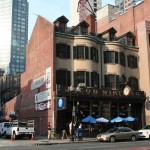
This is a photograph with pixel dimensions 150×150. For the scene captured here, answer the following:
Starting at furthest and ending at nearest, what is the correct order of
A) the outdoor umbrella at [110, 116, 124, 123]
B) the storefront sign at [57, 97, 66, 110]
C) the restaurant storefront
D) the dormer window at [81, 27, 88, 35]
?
the dormer window at [81, 27, 88, 35] → the outdoor umbrella at [110, 116, 124, 123] → the restaurant storefront → the storefront sign at [57, 97, 66, 110]

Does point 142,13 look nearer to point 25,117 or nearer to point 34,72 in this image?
point 34,72

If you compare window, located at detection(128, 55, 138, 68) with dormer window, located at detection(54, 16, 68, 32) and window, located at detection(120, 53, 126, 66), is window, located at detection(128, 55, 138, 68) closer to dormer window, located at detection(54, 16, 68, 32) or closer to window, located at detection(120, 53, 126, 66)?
window, located at detection(120, 53, 126, 66)

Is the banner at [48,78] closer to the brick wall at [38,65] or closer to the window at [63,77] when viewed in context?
the brick wall at [38,65]

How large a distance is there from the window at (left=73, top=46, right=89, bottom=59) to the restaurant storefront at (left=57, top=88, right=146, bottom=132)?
15.4ft

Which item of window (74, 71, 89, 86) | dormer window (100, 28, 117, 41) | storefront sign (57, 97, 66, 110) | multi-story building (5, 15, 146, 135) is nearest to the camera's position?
storefront sign (57, 97, 66, 110)

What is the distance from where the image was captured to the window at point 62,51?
40.5 meters

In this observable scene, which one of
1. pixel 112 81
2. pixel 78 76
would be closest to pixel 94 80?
pixel 78 76

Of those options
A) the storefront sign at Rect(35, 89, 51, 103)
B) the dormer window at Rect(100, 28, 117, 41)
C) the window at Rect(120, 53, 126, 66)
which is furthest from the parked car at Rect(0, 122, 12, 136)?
the dormer window at Rect(100, 28, 117, 41)

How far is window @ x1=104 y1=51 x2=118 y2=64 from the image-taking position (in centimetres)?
4469

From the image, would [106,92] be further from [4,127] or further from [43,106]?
[4,127]

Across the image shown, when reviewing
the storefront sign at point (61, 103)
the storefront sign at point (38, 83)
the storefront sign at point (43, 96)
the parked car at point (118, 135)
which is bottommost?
the parked car at point (118, 135)

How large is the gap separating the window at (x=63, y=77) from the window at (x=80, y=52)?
106 inches

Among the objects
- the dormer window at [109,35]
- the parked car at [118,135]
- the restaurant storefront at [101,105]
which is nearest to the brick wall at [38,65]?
the restaurant storefront at [101,105]

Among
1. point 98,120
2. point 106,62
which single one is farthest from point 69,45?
point 98,120
